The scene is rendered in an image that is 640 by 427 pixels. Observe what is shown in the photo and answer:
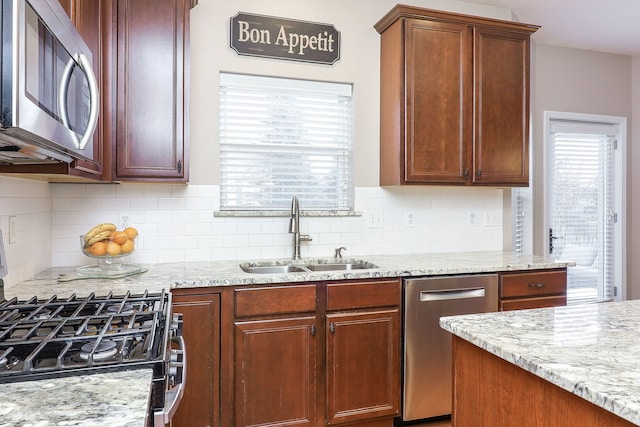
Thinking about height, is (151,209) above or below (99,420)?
above

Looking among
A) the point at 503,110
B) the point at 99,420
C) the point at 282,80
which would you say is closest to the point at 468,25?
the point at 503,110

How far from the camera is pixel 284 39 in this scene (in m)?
2.96

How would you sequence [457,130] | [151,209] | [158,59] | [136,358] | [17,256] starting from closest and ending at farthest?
[136,358] < [17,256] < [158,59] < [151,209] < [457,130]

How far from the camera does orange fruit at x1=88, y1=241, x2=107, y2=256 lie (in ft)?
7.12

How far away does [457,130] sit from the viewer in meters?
2.97

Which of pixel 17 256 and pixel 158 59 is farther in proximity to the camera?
pixel 158 59

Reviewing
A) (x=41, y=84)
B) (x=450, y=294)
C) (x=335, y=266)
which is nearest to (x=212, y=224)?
(x=335, y=266)

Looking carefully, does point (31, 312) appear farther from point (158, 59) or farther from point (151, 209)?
point (158, 59)

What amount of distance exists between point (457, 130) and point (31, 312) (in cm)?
258

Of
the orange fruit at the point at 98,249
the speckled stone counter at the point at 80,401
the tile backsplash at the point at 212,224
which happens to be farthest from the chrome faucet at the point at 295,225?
the speckled stone counter at the point at 80,401

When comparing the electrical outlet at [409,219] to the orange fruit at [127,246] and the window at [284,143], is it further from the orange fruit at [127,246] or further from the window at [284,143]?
the orange fruit at [127,246]

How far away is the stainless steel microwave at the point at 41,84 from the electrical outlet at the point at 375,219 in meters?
2.12

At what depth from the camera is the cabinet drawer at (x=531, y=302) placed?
2.69 metres

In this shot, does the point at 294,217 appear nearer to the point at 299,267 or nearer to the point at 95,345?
the point at 299,267
